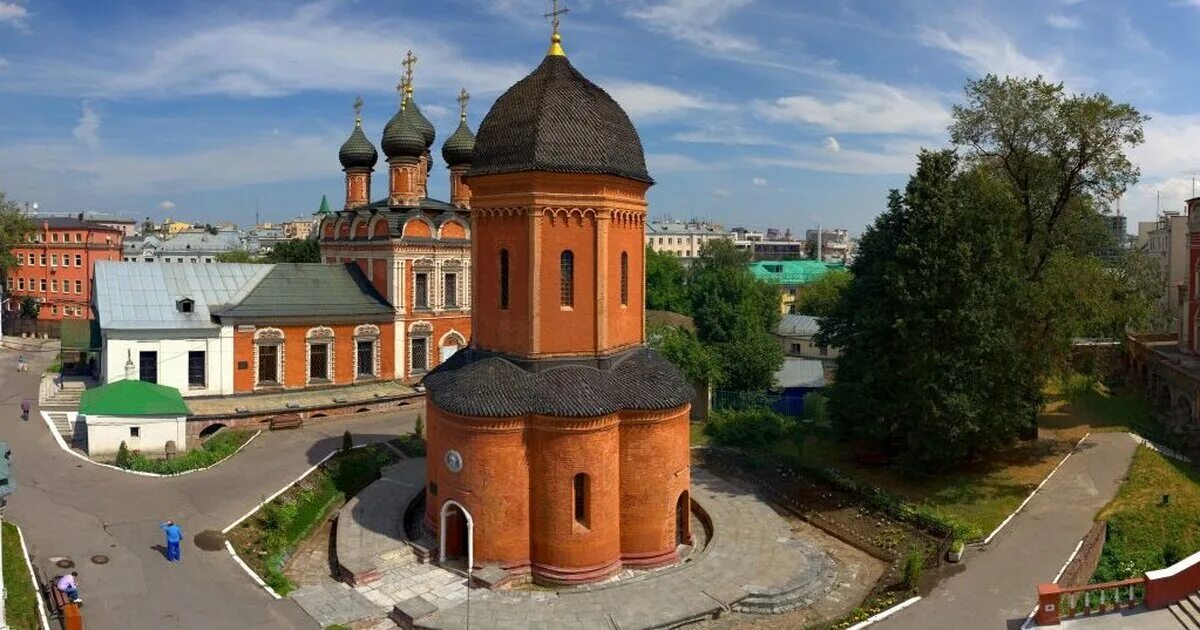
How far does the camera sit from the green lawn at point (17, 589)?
1254cm

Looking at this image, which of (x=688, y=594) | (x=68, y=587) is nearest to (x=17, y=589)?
(x=68, y=587)

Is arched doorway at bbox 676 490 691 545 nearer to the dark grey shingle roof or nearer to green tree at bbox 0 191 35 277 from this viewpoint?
the dark grey shingle roof

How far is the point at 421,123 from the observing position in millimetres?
34094

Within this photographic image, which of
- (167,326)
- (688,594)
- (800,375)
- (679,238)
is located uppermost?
(679,238)

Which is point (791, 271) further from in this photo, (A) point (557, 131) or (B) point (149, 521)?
(B) point (149, 521)

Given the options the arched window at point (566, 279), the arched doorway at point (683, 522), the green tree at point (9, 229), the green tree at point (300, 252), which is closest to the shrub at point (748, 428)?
the arched doorway at point (683, 522)

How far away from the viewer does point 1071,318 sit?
2091cm

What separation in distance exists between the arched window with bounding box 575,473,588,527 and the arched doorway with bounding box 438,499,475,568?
216 centimetres

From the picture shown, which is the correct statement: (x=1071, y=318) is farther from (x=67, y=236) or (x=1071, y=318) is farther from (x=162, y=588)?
(x=67, y=236)

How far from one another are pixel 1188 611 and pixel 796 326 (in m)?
33.9

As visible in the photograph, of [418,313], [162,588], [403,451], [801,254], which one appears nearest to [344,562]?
[162,588]

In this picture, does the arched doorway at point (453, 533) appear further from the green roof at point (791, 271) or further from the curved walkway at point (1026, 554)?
the green roof at point (791, 271)

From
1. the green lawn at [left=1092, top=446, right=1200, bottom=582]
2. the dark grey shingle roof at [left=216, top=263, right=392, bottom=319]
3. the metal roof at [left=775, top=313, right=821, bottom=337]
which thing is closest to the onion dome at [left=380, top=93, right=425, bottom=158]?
the dark grey shingle roof at [left=216, top=263, right=392, bottom=319]

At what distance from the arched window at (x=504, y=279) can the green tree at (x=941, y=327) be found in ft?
32.1
